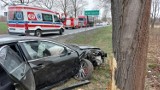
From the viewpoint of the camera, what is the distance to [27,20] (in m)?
18.2

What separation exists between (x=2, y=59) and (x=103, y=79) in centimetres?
424

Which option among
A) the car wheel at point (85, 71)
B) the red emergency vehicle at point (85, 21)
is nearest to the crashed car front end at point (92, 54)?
the car wheel at point (85, 71)

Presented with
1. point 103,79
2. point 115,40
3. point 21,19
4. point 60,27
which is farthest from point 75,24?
point 115,40

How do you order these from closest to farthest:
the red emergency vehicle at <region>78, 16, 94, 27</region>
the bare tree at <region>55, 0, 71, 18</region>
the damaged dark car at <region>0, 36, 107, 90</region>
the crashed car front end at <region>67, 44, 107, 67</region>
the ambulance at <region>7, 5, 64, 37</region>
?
the damaged dark car at <region>0, 36, 107, 90</region>
the crashed car front end at <region>67, 44, 107, 67</region>
the ambulance at <region>7, 5, 64, 37</region>
the red emergency vehicle at <region>78, 16, 94, 27</region>
the bare tree at <region>55, 0, 71, 18</region>

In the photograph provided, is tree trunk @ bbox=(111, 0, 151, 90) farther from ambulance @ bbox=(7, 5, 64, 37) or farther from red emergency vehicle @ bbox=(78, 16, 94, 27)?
red emergency vehicle @ bbox=(78, 16, 94, 27)

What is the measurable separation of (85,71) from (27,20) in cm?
1305

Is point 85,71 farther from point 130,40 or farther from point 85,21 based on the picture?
point 85,21

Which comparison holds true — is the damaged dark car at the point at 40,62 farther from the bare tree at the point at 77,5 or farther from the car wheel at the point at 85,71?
the bare tree at the point at 77,5

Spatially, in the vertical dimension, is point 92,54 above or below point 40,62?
below

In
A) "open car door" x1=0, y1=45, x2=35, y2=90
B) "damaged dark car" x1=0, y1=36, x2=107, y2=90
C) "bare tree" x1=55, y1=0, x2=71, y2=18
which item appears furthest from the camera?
"bare tree" x1=55, y1=0, x2=71, y2=18

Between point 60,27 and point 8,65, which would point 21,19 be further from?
point 8,65

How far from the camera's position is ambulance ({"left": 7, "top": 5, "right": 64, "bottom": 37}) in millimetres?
18000

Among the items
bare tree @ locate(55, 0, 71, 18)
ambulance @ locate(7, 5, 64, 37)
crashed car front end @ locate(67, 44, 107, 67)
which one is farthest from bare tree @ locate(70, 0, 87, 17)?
crashed car front end @ locate(67, 44, 107, 67)

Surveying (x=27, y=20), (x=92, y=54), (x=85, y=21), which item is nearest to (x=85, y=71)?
(x=92, y=54)
